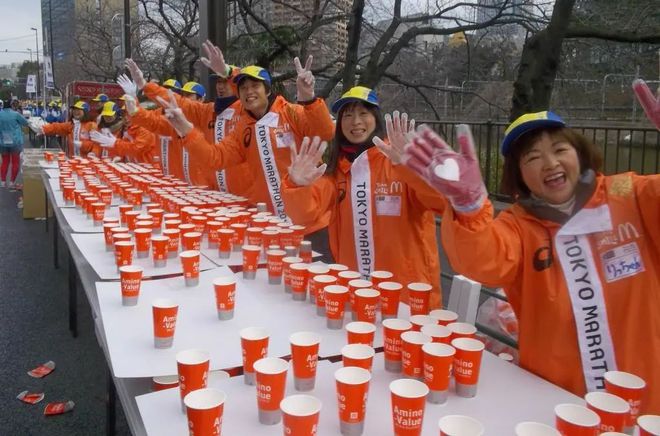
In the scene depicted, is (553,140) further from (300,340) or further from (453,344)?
(300,340)

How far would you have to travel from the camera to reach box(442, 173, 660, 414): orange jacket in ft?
6.86

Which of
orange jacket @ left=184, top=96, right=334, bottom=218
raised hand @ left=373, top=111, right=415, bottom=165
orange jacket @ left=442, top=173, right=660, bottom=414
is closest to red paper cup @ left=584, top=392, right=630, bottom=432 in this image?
orange jacket @ left=442, top=173, right=660, bottom=414

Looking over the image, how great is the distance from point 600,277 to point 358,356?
0.98m

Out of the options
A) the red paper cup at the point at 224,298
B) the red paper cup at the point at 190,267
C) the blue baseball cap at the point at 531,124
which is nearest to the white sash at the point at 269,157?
the red paper cup at the point at 190,267

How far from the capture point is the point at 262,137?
16.6 feet

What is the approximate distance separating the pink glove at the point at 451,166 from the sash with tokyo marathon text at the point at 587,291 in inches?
18.5

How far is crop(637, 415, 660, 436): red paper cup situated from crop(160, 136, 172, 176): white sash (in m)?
7.40

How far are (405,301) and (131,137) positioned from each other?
8365 millimetres

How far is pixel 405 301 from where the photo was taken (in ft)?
9.37

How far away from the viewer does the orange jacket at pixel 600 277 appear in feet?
6.86

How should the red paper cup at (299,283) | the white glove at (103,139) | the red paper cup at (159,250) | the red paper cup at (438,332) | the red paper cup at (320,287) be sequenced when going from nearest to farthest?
the red paper cup at (438,332) < the red paper cup at (320,287) < the red paper cup at (299,283) < the red paper cup at (159,250) < the white glove at (103,139)

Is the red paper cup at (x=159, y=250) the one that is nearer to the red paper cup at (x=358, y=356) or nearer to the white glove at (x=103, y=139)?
the red paper cup at (x=358, y=356)

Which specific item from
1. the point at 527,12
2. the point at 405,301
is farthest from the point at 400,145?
the point at 527,12

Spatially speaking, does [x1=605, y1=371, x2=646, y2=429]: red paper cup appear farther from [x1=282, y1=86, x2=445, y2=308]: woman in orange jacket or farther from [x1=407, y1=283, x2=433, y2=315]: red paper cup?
[x1=282, y1=86, x2=445, y2=308]: woman in orange jacket
